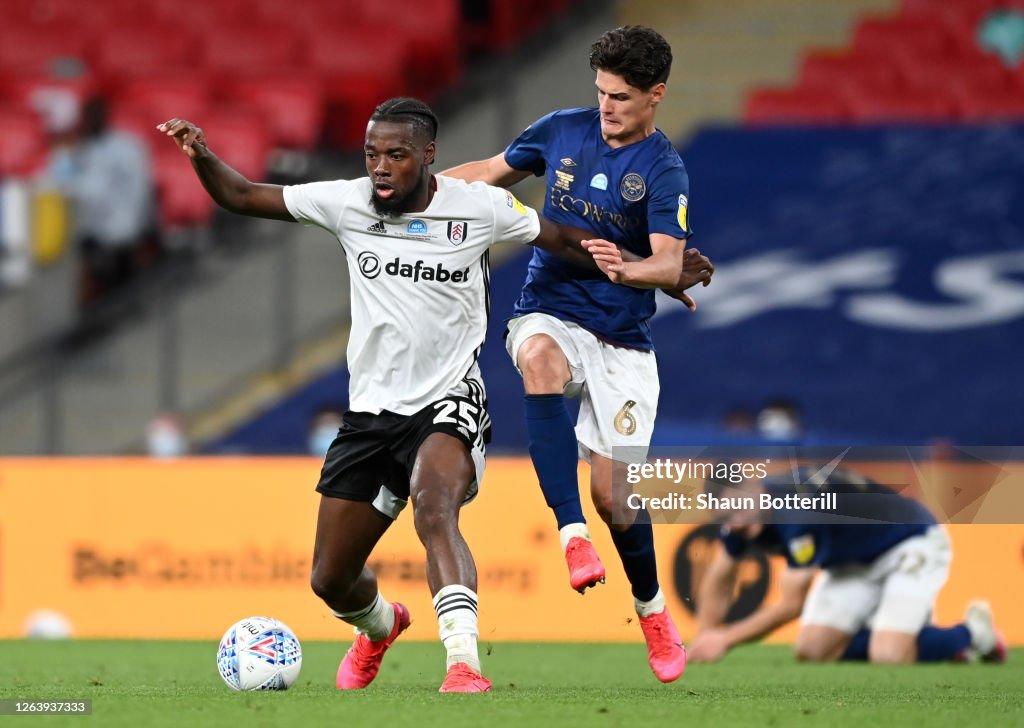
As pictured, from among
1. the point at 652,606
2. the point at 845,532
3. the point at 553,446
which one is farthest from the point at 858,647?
the point at 553,446

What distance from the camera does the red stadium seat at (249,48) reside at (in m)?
18.1

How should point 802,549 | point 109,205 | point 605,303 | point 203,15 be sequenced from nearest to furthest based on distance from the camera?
point 605,303
point 802,549
point 109,205
point 203,15

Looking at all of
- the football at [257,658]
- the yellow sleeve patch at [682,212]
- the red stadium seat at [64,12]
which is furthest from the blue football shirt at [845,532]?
the red stadium seat at [64,12]

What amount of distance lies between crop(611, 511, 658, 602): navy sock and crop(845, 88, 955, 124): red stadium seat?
34.7ft

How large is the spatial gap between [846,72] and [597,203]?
11214 millimetres

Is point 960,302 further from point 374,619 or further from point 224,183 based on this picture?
point 224,183

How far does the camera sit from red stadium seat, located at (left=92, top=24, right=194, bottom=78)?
18.2 metres

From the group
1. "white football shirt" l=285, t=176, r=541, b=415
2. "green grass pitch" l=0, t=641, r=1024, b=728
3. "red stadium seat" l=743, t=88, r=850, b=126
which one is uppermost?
"red stadium seat" l=743, t=88, r=850, b=126

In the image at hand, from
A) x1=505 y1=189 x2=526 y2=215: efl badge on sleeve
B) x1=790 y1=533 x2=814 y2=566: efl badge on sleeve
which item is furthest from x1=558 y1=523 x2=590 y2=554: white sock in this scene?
x1=790 y1=533 x2=814 y2=566: efl badge on sleeve

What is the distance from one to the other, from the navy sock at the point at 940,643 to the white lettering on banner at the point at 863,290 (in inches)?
232

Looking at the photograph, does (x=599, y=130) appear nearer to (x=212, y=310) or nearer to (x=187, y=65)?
(x=212, y=310)

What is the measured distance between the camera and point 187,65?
18328mm

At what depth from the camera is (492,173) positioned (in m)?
7.75

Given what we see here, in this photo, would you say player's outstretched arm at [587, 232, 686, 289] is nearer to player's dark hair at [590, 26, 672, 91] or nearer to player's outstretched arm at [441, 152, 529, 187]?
player's dark hair at [590, 26, 672, 91]
